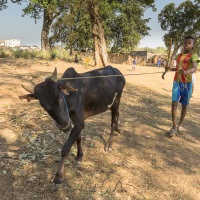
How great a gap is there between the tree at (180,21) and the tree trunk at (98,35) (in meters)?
22.9

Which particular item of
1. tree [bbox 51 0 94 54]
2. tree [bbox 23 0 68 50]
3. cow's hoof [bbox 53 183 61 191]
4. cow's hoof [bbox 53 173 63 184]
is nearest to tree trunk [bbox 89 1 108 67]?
tree [bbox 23 0 68 50]

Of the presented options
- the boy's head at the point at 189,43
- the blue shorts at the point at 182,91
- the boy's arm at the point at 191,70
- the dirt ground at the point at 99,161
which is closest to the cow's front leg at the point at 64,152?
the dirt ground at the point at 99,161

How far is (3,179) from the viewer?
388 cm

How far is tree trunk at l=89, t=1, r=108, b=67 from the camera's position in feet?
57.1

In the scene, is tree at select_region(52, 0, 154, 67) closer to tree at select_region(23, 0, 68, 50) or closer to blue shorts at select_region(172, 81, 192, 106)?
tree at select_region(23, 0, 68, 50)

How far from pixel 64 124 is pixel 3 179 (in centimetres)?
131

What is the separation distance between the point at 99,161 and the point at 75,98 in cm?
129

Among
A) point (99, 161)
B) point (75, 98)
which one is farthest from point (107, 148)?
point (75, 98)

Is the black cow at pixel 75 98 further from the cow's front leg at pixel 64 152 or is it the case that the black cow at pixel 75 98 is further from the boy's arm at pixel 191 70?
the boy's arm at pixel 191 70

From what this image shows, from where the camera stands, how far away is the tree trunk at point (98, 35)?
17406 mm

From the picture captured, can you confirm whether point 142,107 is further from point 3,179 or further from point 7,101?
point 3,179

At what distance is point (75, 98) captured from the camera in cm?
410

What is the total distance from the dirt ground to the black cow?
0.28 meters

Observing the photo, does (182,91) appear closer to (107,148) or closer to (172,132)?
(172,132)
